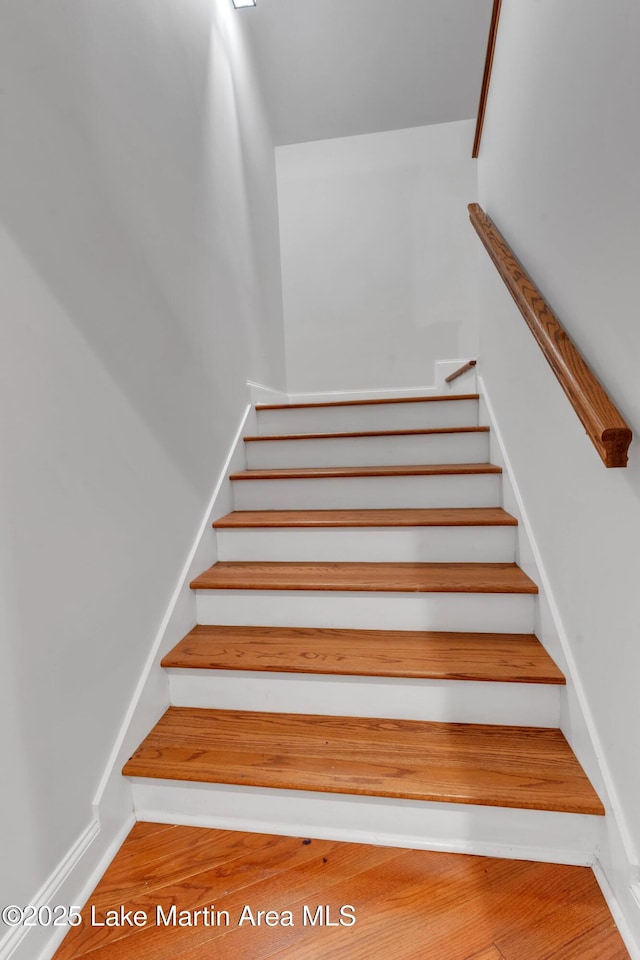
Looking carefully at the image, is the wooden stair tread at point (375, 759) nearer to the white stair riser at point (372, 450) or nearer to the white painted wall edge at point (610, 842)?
the white painted wall edge at point (610, 842)

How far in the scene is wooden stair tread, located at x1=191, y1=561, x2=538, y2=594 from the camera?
1.42 metres

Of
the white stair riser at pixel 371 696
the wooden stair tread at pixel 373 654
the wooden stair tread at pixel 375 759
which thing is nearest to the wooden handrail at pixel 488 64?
the wooden stair tread at pixel 373 654

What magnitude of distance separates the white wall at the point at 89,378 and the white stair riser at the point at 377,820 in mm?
212

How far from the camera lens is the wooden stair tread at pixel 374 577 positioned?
4.66ft

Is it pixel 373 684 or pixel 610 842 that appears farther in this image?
pixel 373 684

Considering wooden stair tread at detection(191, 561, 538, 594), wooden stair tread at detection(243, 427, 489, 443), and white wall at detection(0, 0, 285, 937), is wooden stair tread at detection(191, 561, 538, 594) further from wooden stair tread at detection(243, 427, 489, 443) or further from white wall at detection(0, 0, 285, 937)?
wooden stair tread at detection(243, 427, 489, 443)

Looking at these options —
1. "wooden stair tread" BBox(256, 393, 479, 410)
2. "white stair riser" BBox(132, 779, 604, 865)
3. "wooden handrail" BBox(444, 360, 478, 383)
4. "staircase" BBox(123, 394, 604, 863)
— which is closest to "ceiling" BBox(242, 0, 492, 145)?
"wooden handrail" BBox(444, 360, 478, 383)

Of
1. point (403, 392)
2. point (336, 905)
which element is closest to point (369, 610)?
point (336, 905)

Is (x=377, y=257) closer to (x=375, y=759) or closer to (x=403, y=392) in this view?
(x=403, y=392)

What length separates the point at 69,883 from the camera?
981 mm

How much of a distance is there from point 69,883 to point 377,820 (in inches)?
25.2

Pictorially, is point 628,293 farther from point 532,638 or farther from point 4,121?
point 4,121

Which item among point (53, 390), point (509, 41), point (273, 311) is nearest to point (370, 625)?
point (53, 390)

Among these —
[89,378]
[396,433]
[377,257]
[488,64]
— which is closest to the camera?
[89,378]
